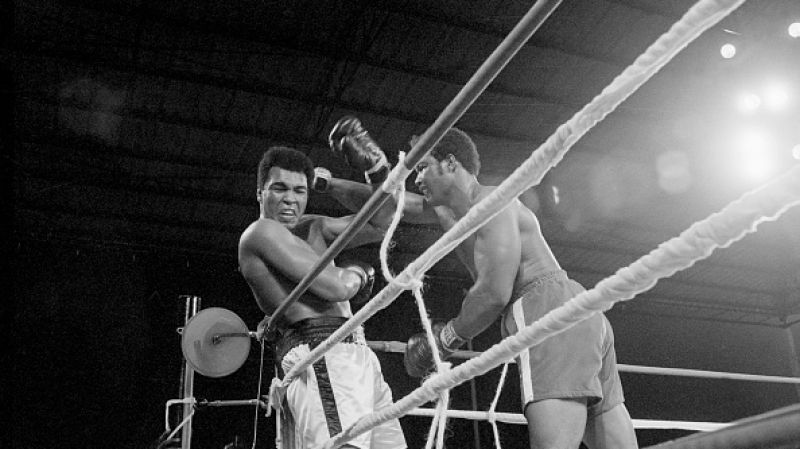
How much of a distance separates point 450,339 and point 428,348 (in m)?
0.10

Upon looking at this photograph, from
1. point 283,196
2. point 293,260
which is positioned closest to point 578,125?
point 293,260

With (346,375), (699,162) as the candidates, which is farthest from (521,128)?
(346,375)

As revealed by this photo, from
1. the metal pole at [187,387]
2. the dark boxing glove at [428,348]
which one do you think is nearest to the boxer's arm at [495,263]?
the dark boxing glove at [428,348]

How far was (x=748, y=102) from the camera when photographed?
607 cm

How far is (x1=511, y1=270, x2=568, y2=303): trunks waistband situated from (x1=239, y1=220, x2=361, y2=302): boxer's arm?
0.47 meters

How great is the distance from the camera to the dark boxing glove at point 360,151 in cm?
233

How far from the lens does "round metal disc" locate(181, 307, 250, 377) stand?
3.07m

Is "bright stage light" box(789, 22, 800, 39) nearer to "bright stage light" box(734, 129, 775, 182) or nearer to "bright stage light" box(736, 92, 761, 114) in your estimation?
"bright stage light" box(736, 92, 761, 114)

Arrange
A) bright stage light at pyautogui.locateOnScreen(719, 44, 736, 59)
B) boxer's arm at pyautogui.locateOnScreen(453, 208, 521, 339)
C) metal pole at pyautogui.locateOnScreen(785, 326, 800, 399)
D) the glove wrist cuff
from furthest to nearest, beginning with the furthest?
metal pole at pyautogui.locateOnScreen(785, 326, 800, 399), bright stage light at pyautogui.locateOnScreen(719, 44, 736, 59), the glove wrist cuff, boxer's arm at pyautogui.locateOnScreen(453, 208, 521, 339)

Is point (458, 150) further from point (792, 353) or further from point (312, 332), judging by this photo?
point (792, 353)

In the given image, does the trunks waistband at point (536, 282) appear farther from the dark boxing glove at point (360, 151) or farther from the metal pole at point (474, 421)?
the metal pole at point (474, 421)

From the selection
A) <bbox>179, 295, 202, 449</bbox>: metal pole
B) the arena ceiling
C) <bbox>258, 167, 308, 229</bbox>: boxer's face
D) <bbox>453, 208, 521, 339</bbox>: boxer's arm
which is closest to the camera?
<bbox>453, 208, 521, 339</bbox>: boxer's arm

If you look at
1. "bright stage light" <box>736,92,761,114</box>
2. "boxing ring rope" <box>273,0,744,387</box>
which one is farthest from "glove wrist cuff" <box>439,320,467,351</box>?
"bright stage light" <box>736,92,761,114</box>

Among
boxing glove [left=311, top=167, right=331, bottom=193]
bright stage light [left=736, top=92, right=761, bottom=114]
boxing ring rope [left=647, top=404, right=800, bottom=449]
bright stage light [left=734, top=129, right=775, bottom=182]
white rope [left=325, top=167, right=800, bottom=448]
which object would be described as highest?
bright stage light [left=736, top=92, right=761, bottom=114]
